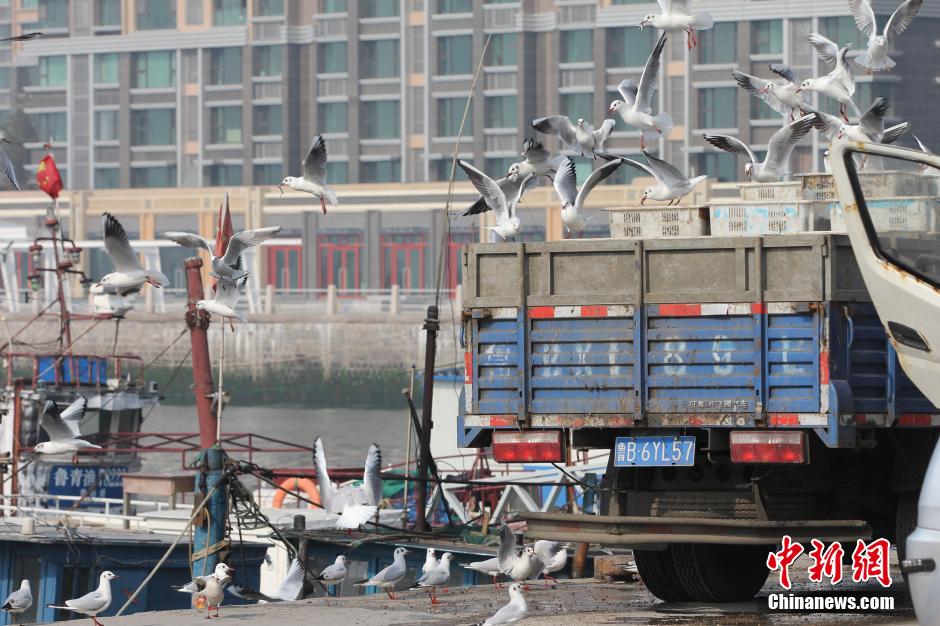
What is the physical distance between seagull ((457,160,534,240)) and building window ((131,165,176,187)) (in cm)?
7991

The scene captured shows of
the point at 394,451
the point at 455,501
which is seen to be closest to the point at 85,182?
the point at 394,451

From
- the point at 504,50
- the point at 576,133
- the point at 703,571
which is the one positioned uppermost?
the point at 504,50

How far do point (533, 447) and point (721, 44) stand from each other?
76081 mm

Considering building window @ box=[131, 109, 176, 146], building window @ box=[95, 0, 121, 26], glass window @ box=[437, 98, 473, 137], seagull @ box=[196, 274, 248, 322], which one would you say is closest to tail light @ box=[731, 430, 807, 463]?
seagull @ box=[196, 274, 248, 322]

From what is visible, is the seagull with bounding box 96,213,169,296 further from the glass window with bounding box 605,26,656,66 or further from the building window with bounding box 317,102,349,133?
the building window with bounding box 317,102,349,133

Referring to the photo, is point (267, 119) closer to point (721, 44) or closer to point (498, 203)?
point (721, 44)

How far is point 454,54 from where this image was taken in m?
92.8

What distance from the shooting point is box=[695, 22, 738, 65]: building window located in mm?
87375

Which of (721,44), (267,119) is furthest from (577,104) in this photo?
(267,119)

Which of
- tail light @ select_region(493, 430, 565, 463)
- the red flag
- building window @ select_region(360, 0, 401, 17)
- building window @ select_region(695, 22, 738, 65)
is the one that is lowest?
tail light @ select_region(493, 430, 565, 463)

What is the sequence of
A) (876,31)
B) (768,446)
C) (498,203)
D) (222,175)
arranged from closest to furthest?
(768,446)
(498,203)
(876,31)
(222,175)

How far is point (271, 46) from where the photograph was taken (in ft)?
322

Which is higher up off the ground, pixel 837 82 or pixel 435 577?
pixel 837 82

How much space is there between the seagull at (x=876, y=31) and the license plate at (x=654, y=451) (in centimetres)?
904
